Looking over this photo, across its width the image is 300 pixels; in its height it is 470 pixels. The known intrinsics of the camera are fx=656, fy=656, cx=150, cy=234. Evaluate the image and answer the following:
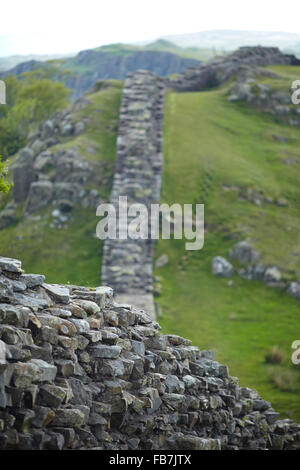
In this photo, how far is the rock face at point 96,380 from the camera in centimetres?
1458

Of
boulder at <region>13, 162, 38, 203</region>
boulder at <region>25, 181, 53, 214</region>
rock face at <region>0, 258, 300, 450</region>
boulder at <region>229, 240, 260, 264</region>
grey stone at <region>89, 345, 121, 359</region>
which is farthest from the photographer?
boulder at <region>13, 162, 38, 203</region>

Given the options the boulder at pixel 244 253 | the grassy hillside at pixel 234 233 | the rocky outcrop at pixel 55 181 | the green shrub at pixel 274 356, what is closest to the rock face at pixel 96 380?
the grassy hillside at pixel 234 233

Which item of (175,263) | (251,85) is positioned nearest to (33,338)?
(175,263)

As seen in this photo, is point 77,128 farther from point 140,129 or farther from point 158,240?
point 158,240

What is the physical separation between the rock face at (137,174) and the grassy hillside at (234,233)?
96 cm

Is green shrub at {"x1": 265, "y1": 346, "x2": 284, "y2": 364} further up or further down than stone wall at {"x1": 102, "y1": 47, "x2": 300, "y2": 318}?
further down

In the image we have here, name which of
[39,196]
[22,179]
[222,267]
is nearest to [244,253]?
[222,267]

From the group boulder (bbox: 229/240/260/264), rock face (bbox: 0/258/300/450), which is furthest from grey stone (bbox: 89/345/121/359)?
boulder (bbox: 229/240/260/264)

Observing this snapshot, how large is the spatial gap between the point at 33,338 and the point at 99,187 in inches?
1250

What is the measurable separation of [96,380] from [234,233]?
2787 cm

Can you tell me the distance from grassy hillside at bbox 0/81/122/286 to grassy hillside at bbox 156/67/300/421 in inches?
174

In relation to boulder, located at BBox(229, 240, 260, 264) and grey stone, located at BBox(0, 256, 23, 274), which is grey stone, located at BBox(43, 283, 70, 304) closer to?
grey stone, located at BBox(0, 256, 23, 274)

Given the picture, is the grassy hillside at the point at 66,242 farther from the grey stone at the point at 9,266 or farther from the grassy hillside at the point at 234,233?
the grey stone at the point at 9,266

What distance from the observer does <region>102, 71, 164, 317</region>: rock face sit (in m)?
39.7
